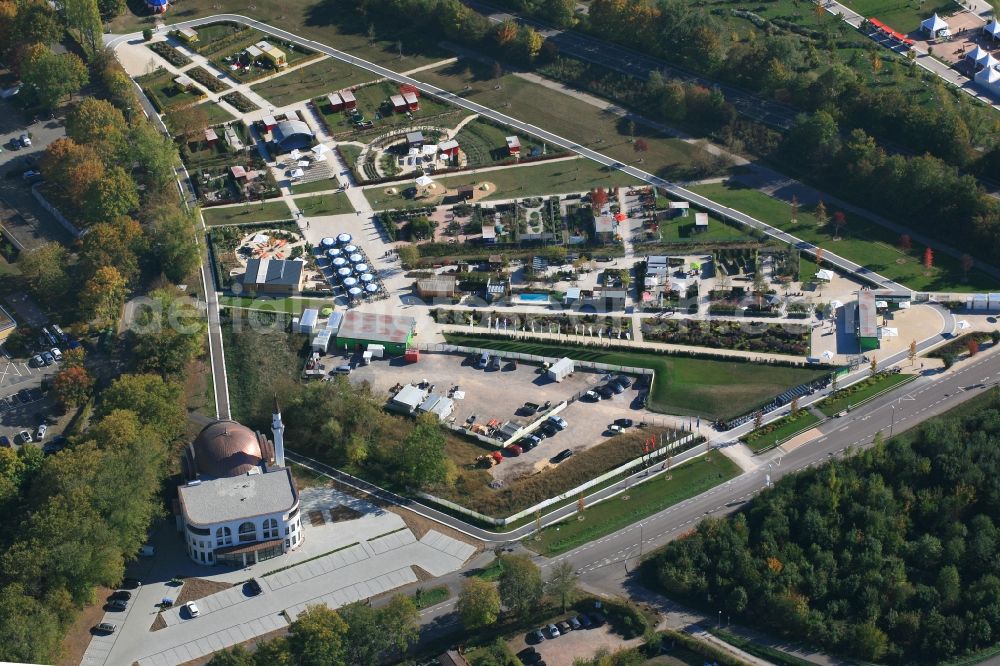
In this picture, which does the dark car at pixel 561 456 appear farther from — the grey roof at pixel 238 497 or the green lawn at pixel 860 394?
the green lawn at pixel 860 394

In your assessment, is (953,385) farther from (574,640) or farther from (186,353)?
(186,353)

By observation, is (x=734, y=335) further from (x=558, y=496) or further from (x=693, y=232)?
(x=558, y=496)

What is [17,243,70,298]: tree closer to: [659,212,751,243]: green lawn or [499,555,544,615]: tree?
[499,555,544,615]: tree

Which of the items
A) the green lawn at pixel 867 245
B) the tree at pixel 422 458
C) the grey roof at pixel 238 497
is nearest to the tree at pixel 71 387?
the grey roof at pixel 238 497

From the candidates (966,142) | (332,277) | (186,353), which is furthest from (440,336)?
(966,142)

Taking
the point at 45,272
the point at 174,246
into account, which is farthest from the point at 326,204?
the point at 45,272
